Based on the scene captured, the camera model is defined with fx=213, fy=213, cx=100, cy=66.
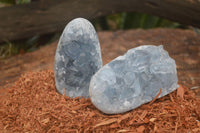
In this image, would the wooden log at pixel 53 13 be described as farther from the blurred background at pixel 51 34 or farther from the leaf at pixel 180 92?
the leaf at pixel 180 92

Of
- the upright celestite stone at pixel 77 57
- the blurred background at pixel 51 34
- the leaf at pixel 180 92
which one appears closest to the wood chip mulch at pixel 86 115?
the leaf at pixel 180 92

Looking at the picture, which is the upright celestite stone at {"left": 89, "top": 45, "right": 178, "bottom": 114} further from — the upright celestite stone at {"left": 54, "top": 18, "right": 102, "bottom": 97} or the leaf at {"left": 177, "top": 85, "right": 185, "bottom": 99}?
the upright celestite stone at {"left": 54, "top": 18, "right": 102, "bottom": 97}

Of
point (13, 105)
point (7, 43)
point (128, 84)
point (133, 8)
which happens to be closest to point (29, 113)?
point (13, 105)

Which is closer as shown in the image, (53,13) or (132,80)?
(132,80)

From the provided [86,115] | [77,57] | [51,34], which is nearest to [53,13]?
[51,34]

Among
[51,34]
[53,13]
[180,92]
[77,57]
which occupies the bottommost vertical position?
[51,34]

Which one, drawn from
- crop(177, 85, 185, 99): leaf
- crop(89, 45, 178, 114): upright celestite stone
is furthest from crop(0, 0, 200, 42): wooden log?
crop(89, 45, 178, 114): upright celestite stone

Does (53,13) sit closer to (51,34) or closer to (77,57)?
(51,34)
